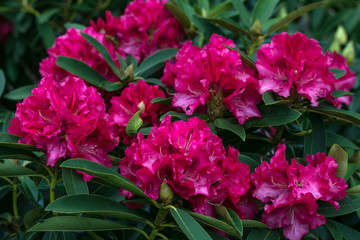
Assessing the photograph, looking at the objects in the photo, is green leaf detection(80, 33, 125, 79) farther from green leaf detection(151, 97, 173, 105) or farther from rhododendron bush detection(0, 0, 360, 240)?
green leaf detection(151, 97, 173, 105)

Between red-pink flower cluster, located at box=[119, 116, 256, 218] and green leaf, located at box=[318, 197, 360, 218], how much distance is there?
0.65 ft

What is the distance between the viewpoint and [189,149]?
850 millimetres

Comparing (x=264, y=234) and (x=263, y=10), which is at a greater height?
(x=263, y=10)

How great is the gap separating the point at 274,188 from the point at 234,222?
13cm

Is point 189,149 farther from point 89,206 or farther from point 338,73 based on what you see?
point 338,73

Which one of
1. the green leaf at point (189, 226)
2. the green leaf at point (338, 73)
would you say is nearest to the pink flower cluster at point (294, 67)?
the green leaf at point (338, 73)

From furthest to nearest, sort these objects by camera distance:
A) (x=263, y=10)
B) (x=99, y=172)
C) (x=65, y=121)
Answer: (x=263, y=10) < (x=65, y=121) < (x=99, y=172)

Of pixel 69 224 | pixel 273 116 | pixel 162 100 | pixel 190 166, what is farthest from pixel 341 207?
pixel 69 224

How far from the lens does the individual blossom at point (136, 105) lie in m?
1.07

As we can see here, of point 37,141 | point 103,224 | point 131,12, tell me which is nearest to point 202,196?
point 103,224

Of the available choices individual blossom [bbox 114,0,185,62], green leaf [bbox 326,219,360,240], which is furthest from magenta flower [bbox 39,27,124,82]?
green leaf [bbox 326,219,360,240]

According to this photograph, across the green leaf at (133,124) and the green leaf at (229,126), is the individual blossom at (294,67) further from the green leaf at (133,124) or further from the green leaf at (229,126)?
the green leaf at (133,124)

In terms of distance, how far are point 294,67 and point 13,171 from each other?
0.64m

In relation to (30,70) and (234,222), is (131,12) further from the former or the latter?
(30,70)
